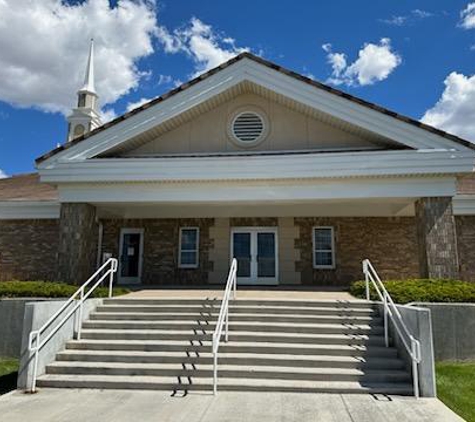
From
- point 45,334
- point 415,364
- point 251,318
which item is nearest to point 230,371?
point 251,318

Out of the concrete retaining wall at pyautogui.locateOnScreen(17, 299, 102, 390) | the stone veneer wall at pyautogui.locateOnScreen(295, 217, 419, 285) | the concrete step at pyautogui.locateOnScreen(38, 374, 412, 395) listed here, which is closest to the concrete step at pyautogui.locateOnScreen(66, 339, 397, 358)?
the concrete retaining wall at pyautogui.locateOnScreen(17, 299, 102, 390)

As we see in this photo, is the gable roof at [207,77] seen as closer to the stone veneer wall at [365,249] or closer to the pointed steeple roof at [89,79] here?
the stone veneer wall at [365,249]

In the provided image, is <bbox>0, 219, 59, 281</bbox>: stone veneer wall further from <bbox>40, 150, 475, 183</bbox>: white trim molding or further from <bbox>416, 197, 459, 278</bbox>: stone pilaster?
<bbox>416, 197, 459, 278</bbox>: stone pilaster

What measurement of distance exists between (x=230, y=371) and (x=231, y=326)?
4.45ft

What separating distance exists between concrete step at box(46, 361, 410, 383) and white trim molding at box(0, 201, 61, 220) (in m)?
8.63

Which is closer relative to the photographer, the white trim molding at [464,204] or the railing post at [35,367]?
the railing post at [35,367]

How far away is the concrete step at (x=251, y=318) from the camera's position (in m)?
8.38

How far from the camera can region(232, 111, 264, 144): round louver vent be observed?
12.4 metres

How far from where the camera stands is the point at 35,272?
14.8 m

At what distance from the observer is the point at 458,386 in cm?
684

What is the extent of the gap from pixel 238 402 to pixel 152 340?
2608 mm

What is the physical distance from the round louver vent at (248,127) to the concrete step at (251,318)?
5.70 meters

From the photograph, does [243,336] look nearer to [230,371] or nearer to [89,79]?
[230,371]

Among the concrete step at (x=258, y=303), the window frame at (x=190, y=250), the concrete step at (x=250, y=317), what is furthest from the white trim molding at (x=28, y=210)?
the concrete step at (x=250, y=317)
